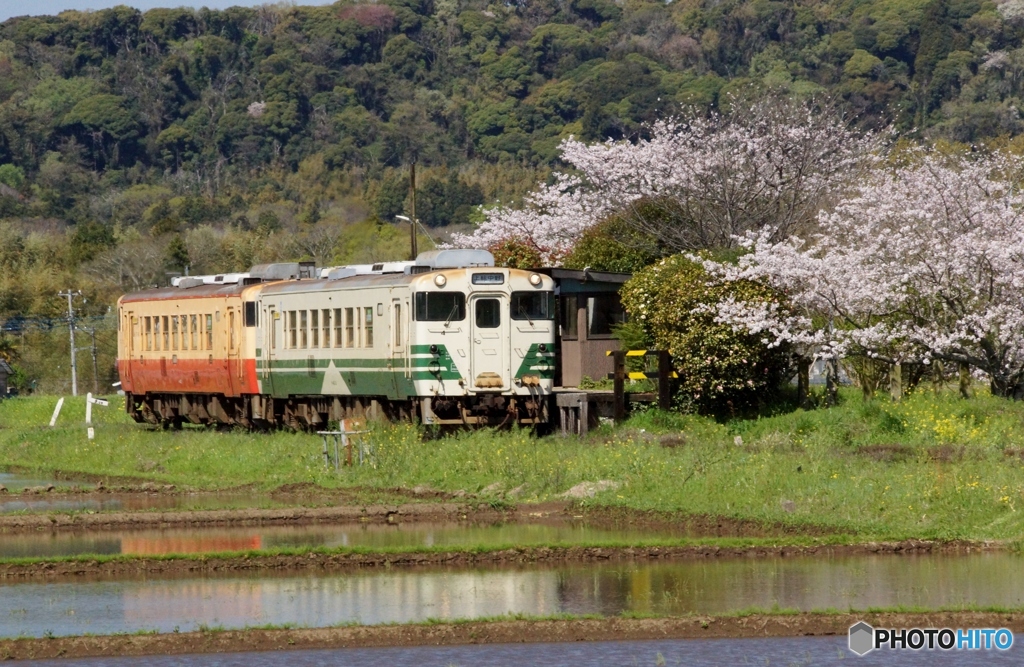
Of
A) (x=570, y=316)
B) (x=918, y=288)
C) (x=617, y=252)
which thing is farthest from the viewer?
(x=617, y=252)

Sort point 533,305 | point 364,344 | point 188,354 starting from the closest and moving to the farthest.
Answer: point 533,305 → point 364,344 → point 188,354

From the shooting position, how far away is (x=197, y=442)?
1320 inches

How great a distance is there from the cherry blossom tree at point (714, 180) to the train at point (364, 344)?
24.0 feet

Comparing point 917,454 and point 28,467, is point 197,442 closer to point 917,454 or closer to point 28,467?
point 28,467

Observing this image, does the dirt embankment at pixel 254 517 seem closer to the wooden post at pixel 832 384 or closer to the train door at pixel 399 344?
the train door at pixel 399 344

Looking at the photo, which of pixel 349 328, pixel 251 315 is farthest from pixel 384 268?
pixel 251 315

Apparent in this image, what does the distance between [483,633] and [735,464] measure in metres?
9.34

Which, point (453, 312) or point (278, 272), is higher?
point (278, 272)

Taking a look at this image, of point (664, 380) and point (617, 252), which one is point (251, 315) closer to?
point (617, 252)

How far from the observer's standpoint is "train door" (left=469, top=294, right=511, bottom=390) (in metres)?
29.9

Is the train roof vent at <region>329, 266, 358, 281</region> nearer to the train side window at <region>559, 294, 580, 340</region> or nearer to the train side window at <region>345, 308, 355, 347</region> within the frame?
the train side window at <region>345, 308, 355, 347</region>

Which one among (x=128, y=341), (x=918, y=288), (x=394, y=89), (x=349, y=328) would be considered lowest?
(x=349, y=328)

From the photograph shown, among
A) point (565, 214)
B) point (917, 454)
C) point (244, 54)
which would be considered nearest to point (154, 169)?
point (244, 54)

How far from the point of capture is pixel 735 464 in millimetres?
23094
